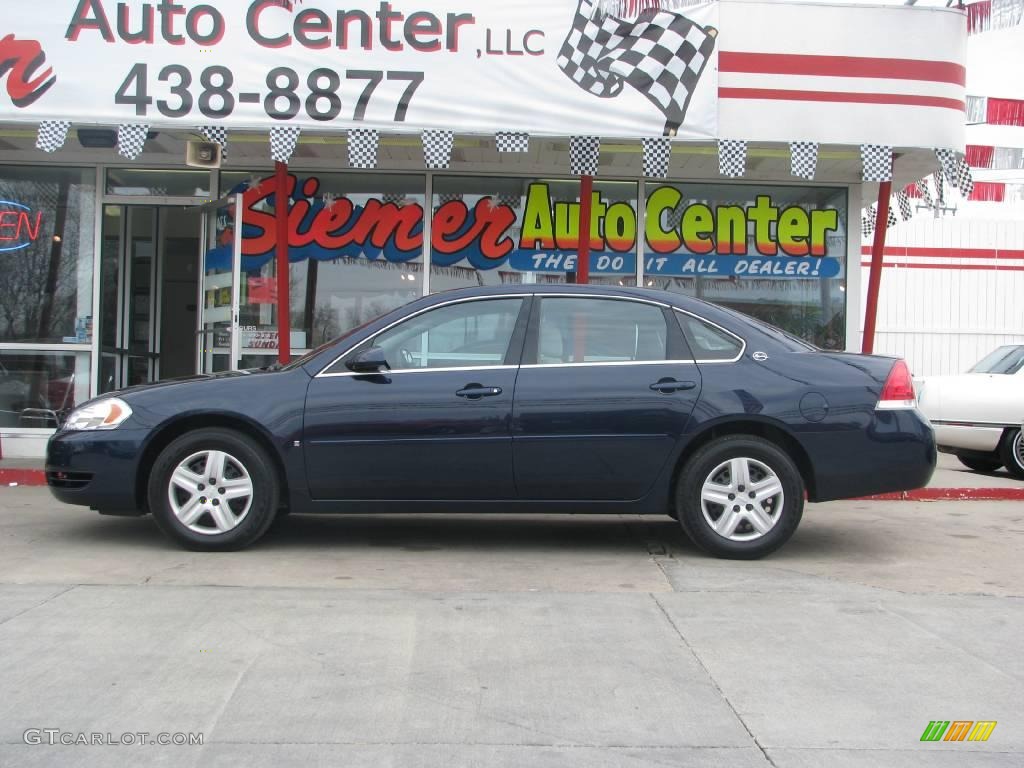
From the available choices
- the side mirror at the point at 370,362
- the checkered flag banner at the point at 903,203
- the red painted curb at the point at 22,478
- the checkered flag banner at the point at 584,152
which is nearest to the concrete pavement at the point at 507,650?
the side mirror at the point at 370,362

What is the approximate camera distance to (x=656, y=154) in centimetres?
910

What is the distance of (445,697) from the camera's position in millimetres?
3828

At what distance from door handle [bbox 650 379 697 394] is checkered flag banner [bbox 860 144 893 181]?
13.9 ft

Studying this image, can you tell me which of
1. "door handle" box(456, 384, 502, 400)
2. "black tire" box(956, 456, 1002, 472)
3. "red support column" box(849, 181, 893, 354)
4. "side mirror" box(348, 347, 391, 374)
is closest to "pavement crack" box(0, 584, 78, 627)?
"side mirror" box(348, 347, 391, 374)

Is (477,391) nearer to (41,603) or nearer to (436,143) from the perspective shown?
(41,603)

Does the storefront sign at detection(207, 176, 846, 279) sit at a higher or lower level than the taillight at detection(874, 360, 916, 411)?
higher

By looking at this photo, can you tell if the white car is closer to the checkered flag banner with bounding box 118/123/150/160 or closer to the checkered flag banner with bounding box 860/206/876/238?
the checkered flag banner with bounding box 860/206/876/238

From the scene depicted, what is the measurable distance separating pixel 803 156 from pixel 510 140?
2608 millimetres

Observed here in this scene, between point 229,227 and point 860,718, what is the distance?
8.26 m

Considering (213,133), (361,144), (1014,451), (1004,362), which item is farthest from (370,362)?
(1004,362)

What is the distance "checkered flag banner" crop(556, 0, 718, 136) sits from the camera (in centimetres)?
903

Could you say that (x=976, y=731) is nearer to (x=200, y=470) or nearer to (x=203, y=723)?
(x=203, y=723)

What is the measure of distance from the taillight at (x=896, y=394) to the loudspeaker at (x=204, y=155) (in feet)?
21.8

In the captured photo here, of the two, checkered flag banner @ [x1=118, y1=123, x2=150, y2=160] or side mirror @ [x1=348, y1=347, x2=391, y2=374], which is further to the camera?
checkered flag banner @ [x1=118, y1=123, x2=150, y2=160]
